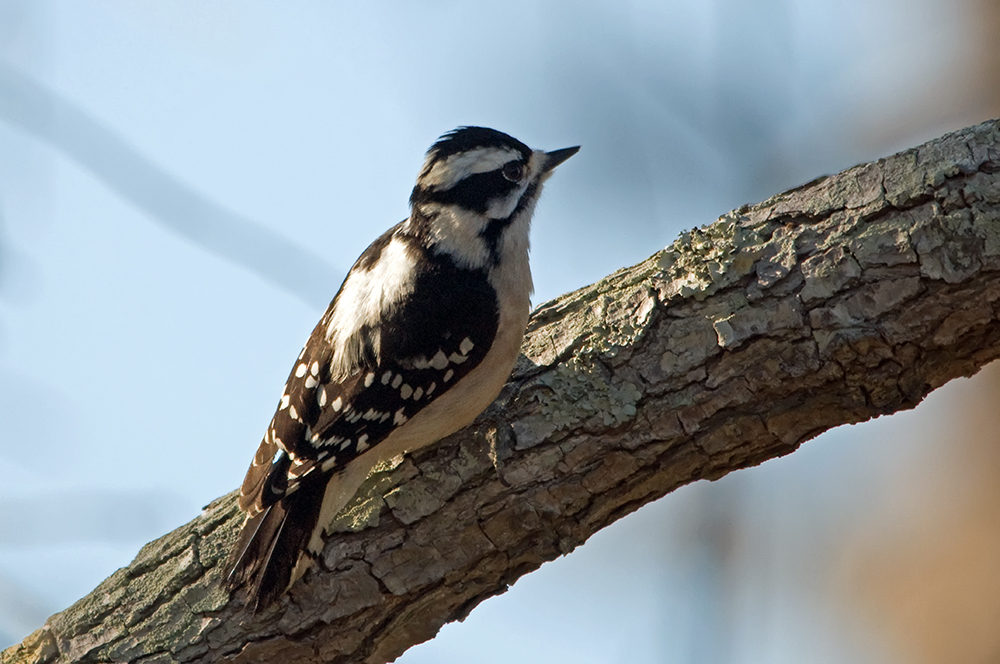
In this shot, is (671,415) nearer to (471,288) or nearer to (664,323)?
(664,323)

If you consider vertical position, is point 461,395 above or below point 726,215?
below

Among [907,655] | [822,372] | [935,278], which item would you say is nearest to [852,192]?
[935,278]

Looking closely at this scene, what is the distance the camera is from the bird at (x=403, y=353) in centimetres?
395

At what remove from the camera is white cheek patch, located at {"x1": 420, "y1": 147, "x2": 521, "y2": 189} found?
4758mm

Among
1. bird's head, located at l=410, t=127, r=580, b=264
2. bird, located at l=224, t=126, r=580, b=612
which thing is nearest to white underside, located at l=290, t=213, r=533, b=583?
bird, located at l=224, t=126, r=580, b=612

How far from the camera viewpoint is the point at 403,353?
4297mm

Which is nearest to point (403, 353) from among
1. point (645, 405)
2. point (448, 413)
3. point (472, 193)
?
point (448, 413)

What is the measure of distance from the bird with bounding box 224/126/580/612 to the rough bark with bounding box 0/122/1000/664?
4.7 inches

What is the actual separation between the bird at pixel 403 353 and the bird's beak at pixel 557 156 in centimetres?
12

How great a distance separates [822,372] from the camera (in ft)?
11.8

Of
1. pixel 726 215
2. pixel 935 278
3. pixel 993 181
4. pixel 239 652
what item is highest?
pixel 726 215

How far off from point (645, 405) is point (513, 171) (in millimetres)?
1595

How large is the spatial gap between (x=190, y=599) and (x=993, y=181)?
3333 mm

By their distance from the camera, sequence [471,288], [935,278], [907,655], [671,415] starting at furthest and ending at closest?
[907,655] < [471,288] < [671,415] < [935,278]
